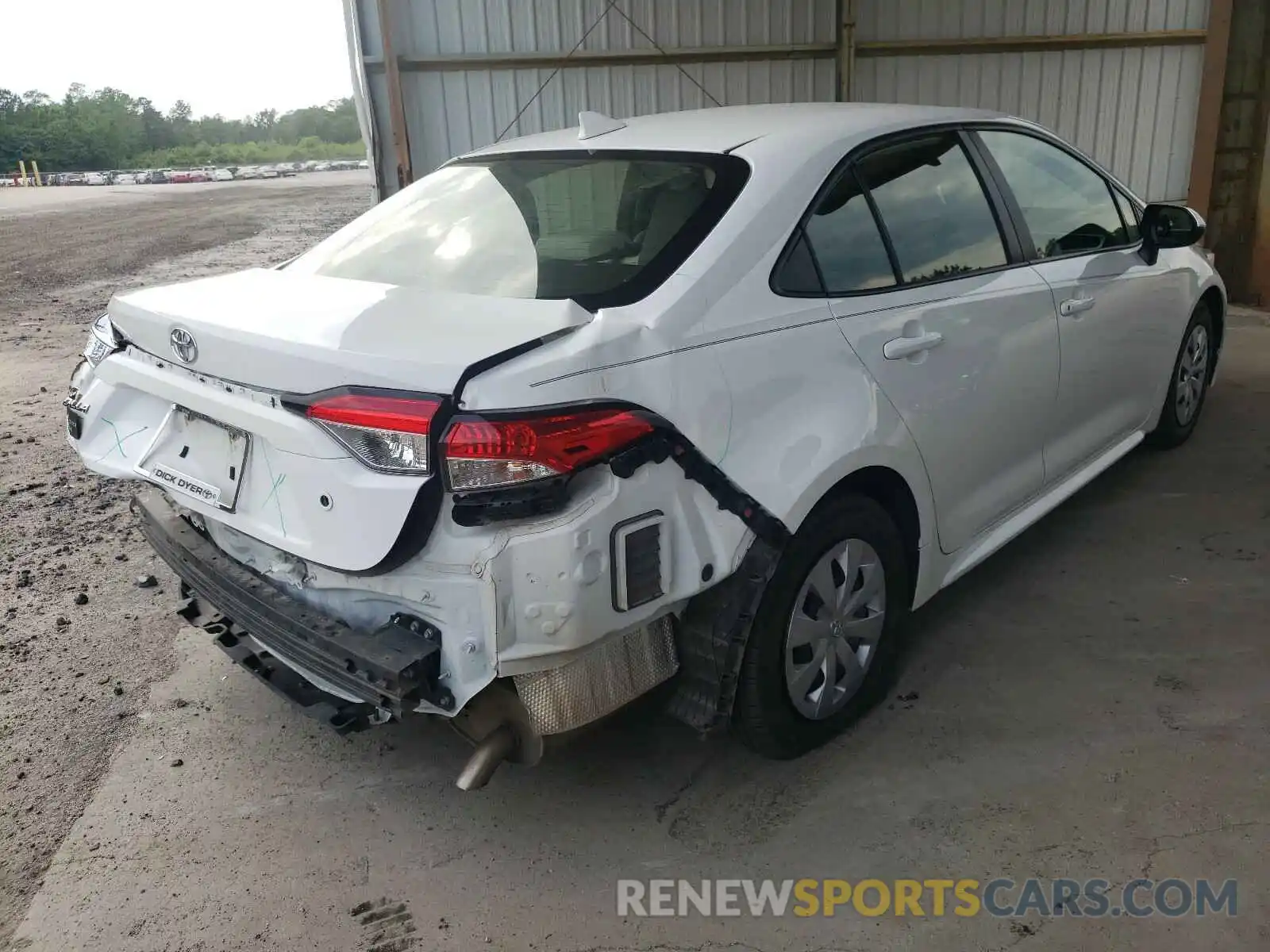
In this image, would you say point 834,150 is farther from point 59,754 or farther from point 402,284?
point 59,754

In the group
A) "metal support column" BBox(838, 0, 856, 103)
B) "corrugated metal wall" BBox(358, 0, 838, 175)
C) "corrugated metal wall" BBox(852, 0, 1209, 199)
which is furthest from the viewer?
"corrugated metal wall" BBox(852, 0, 1209, 199)

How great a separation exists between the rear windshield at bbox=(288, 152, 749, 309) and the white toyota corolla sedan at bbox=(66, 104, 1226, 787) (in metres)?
0.01

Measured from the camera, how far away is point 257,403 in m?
2.20

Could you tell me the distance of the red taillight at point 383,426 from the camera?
192 centimetres

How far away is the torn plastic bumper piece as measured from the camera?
6.68 feet

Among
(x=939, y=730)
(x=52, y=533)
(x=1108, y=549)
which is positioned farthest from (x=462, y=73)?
(x=939, y=730)

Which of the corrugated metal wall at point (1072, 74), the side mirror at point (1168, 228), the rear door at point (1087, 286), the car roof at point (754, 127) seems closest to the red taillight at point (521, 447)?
the car roof at point (754, 127)

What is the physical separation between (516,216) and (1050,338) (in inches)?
70.4

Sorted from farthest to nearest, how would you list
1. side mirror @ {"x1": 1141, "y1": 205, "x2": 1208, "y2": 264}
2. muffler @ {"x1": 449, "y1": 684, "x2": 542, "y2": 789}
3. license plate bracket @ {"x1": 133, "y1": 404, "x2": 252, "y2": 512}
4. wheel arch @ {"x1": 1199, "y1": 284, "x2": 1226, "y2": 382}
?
wheel arch @ {"x1": 1199, "y1": 284, "x2": 1226, "y2": 382}
side mirror @ {"x1": 1141, "y1": 205, "x2": 1208, "y2": 264}
license plate bracket @ {"x1": 133, "y1": 404, "x2": 252, "y2": 512}
muffler @ {"x1": 449, "y1": 684, "x2": 542, "y2": 789}

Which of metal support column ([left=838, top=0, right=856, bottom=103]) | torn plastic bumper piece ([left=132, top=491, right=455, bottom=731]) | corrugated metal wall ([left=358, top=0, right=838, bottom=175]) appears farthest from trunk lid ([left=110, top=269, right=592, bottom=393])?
metal support column ([left=838, top=0, right=856, bottom=103])

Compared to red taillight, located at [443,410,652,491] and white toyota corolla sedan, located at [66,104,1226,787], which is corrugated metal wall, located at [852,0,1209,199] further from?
red taillight, located at [443,410,652,491]

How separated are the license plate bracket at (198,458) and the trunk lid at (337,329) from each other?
0.48 ft

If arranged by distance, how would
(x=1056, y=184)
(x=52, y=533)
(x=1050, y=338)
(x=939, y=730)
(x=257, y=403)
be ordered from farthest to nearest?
(x=52, y=533) < (x=1056, y=184) < (x=1050, y=338) < (x=939, y=730) < (x=257, y=403)

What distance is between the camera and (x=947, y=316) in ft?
9.18
